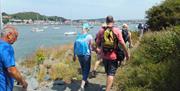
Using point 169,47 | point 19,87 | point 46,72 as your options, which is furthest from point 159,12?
point 19,87

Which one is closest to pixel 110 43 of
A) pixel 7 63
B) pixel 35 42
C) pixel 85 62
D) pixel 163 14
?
pixel 85 62

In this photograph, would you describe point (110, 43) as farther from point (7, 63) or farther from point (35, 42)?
point (35, 42)

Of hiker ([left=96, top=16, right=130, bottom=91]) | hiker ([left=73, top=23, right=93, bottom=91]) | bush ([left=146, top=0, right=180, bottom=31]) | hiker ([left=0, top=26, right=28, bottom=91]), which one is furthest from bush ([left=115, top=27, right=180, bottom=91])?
bush ([left=146, top=0, right=180, bottom=31])

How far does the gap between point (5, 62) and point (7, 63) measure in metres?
0.03

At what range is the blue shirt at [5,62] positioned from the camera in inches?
273

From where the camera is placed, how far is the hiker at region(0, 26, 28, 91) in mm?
6957

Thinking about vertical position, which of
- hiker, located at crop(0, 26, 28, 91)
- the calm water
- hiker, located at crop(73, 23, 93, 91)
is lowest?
the calm water

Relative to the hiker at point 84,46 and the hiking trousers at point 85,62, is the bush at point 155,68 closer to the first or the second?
the hiking trousers at point 85,62

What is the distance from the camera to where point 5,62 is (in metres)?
6.98

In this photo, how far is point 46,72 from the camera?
17109mm

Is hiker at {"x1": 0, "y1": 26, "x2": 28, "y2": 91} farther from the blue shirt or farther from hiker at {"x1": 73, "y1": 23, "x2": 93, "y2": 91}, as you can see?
hiker at {"x1": 73, "y1": 23, "x2": 93, "y2": 91}

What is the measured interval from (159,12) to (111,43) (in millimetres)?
16467

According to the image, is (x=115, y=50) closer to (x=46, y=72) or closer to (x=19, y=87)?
(x=19, y=87)

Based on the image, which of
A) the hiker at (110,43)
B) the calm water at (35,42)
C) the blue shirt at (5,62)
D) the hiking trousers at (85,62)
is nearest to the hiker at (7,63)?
the blue shirt at (5,62)
